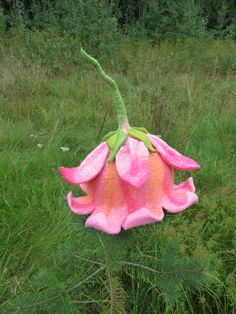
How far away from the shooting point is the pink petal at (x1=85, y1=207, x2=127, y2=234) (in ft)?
2.71

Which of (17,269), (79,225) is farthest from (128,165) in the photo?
(17,269)

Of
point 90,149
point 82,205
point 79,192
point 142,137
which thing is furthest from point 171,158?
point 90,149

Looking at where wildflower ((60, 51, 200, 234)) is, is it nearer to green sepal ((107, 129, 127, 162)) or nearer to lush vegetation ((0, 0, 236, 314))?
green sepal ((107, 129, 127, 162))

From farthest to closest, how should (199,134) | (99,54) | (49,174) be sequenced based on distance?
(99,54) < (199,134) < (49,174)

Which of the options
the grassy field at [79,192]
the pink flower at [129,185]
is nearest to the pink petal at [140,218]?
the pink flower at [129,185]

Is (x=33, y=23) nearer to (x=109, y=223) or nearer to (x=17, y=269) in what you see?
(x=17, y=269)

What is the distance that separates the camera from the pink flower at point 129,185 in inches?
32.2

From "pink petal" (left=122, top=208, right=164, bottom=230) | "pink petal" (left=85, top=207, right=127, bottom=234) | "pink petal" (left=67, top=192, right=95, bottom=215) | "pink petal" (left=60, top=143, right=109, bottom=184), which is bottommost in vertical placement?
"pink petal" (left=67, top=192, right=95, bottom=215)

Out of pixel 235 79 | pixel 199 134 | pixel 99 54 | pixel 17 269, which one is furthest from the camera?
pixel 99 54

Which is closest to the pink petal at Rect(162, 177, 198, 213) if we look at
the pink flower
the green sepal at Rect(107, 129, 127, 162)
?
the pink flower

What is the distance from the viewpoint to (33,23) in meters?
7.49

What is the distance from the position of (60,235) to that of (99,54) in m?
4.00

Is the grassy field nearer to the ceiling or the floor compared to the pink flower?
nearer to the floor

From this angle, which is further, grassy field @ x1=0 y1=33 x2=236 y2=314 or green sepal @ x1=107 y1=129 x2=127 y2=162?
grassy field @ x1=0 y1=33 x2=236 y2=314
